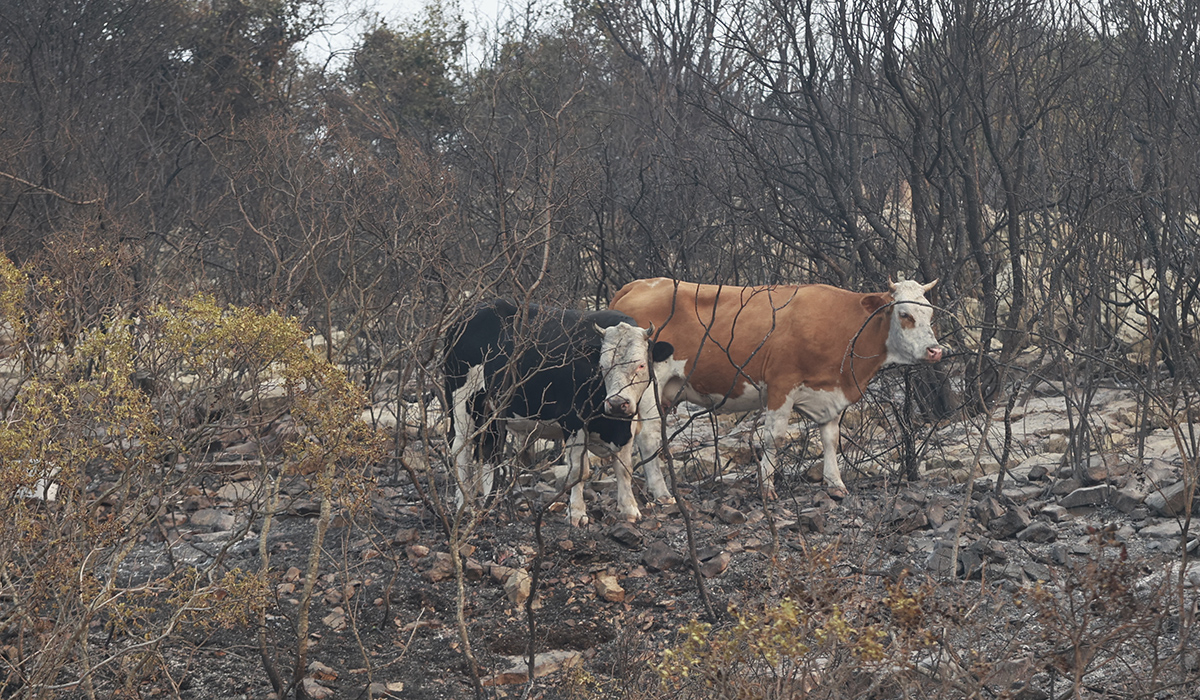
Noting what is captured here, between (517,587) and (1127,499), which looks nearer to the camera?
(517,587)

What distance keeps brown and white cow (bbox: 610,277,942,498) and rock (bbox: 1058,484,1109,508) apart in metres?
1.46

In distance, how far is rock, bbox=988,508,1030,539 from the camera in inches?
247

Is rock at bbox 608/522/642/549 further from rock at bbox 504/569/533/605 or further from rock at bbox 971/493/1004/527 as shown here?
rock at bbox 971/493/1004/527

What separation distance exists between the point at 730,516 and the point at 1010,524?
1.64 metres

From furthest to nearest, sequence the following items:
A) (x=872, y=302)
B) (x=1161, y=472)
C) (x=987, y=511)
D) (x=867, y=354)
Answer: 1. (x=867, y=354)
2. (x=872, y=302)
3. (x=1161, y=472)
4. (x=987, y=511)

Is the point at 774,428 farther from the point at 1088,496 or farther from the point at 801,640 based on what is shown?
the point at 801,640

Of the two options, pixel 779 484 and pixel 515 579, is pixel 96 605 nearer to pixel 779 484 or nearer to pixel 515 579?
pixel 515 579

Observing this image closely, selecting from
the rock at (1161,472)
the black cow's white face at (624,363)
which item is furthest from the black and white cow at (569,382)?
the rock at (1161,472)

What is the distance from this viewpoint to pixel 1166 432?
858 cm

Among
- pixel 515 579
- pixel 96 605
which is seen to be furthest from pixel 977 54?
pixel 96 605

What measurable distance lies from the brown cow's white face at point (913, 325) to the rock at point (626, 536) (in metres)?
2.64

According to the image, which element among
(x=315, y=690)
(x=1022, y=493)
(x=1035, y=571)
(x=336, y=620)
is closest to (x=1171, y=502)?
(x=1022, y=493)

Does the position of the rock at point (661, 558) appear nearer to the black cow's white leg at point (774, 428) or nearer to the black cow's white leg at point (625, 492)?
the black cow's white leg at point (625, 492)

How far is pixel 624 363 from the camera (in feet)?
22.7
